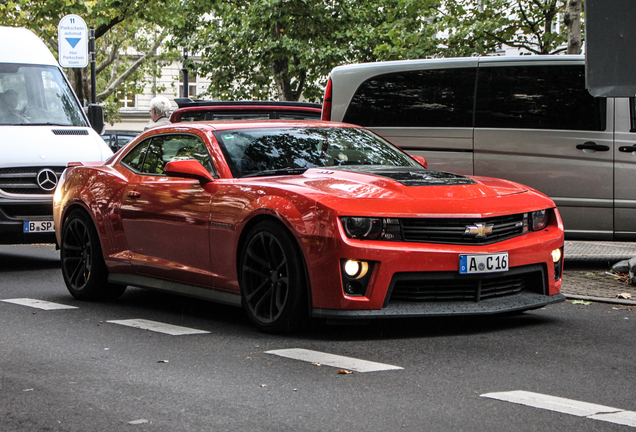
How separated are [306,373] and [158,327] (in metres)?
1.92

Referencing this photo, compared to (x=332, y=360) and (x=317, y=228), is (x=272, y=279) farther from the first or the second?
(x=332, y=360)

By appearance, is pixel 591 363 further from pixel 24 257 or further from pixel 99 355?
pixel 24 257

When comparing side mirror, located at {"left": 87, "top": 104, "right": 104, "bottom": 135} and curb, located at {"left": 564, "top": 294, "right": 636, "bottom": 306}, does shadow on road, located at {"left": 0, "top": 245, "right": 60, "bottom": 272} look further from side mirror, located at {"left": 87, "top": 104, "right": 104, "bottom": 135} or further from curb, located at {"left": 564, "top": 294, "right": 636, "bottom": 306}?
curb, located at {"left": 564, "top": 294, "right": 636, "bottom": 306}

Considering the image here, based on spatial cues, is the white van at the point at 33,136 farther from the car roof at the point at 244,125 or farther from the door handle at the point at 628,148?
the door handle at the point at 628,148

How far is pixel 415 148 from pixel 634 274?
269 cm

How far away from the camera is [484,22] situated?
1747cm

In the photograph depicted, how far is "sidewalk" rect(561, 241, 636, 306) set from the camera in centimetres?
820

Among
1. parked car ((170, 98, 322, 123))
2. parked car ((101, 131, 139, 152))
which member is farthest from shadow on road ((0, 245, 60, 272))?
parked car ((101, 131, 139, 152))

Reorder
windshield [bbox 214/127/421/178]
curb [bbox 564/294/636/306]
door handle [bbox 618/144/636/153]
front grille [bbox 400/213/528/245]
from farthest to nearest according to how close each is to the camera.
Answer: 1. door handle [bbox 618/144/636/153]
2. curb [bbox 564/294/636/306]
3. windshield [bbox 214/127/421/178]
4. front grille [bbox 400/213/528/245]

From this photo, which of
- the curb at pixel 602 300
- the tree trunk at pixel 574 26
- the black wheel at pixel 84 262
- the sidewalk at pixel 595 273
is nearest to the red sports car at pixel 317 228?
the black wheel at pixel 84 262

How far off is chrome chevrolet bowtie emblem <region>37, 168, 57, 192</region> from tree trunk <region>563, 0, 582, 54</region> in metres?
6.69

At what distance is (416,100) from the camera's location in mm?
10375

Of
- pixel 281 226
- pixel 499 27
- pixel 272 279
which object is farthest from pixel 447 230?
pixel 499 27

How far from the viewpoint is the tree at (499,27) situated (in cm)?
1744
